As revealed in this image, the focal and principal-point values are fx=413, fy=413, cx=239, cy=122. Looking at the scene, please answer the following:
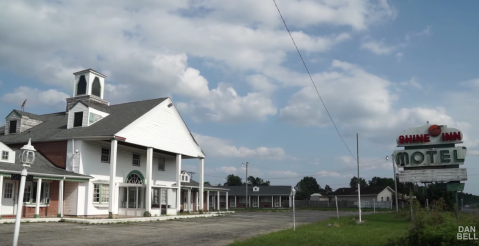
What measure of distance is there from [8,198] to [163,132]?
12286mm

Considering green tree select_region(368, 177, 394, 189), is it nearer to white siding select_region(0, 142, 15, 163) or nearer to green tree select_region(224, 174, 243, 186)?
green tree select_region(224, 174, 243, 186)

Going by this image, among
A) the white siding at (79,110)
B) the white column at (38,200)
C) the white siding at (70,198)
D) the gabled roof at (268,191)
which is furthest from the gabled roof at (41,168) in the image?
the gabled roof at (268,191)

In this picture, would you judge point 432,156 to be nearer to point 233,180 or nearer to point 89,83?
→ point 89,83

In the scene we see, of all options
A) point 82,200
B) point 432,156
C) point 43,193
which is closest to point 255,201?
point 82,200

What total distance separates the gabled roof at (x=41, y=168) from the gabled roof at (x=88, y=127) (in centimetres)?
195

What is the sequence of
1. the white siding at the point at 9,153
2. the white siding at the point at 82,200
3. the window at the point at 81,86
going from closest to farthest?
the white siding at the point at 9,153, the white siding at the point at 82,200, the window at the point at 81,86

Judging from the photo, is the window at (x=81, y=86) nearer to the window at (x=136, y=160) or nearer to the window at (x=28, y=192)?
the window at (x=136, y=160)

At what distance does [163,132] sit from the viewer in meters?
33.7

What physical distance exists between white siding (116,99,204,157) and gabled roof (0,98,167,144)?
0.49 m

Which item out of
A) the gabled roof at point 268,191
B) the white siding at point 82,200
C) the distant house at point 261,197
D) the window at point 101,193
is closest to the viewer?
the white siding at point 82,200

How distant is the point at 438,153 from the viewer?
26547 mm

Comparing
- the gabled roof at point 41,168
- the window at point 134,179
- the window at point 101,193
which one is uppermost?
the gabled roof at point 41,168

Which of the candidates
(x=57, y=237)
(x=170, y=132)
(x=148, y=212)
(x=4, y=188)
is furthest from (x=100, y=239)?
(x=170, y=132)

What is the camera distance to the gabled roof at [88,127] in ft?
95.4
